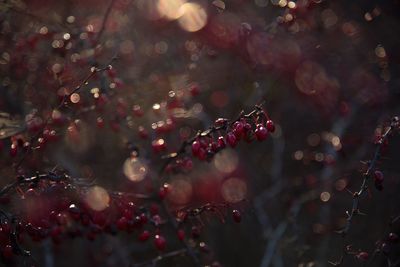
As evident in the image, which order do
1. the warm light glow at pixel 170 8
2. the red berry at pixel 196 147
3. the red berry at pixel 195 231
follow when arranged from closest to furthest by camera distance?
the red berry at pixel 196 147
the red berry at pixel 195 231
the warm light glow at pixel 170 8

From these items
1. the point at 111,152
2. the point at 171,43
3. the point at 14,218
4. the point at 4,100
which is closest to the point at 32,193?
the point at 14,218

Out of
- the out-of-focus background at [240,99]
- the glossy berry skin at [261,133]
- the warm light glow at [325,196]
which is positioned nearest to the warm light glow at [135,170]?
the out-of-focus background at [240,99]

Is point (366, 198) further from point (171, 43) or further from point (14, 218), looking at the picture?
point (14, 218)

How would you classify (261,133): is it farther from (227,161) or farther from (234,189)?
(227,161)

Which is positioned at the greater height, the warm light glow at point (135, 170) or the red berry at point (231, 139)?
the red berry at point (231, 139)

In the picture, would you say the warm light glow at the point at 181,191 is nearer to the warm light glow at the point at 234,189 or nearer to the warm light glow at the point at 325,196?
the warm light glow at the point at 234,189

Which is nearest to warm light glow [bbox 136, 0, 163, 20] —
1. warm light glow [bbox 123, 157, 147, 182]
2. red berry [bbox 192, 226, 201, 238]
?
warm light glow [bbox 123, 157, 147, 182]
